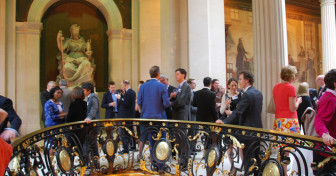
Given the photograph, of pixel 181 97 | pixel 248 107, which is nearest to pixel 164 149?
pixel 181 97

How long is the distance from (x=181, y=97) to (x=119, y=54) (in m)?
7.00

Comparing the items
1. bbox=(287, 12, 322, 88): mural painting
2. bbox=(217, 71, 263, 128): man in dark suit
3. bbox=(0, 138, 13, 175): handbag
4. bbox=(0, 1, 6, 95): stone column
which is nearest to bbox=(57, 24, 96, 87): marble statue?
bbox=(0, 1, 6, 95): stone column

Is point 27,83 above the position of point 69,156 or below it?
above

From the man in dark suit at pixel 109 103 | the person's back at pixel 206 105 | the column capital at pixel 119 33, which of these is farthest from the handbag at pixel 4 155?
the column capital at pixel 119 33

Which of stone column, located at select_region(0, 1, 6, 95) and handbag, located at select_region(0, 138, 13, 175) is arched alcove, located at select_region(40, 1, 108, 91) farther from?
handbag, located at select_region(0, 138, 13, 175)

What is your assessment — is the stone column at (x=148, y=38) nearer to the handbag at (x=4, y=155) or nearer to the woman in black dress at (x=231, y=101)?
the woman in black dress at (x=231, y=101)

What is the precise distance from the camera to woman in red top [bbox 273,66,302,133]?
4023 millimetres

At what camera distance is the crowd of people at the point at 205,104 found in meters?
2.98

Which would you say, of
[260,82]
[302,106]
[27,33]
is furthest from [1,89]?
[302,106]

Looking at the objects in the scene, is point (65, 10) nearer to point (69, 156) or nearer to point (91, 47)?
point (91, 47)

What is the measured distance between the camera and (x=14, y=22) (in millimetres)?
10336

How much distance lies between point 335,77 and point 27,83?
9991mm

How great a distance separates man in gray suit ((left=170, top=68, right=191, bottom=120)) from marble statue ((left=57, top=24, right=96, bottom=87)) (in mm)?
6120

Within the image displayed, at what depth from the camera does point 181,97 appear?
5.38 meters
